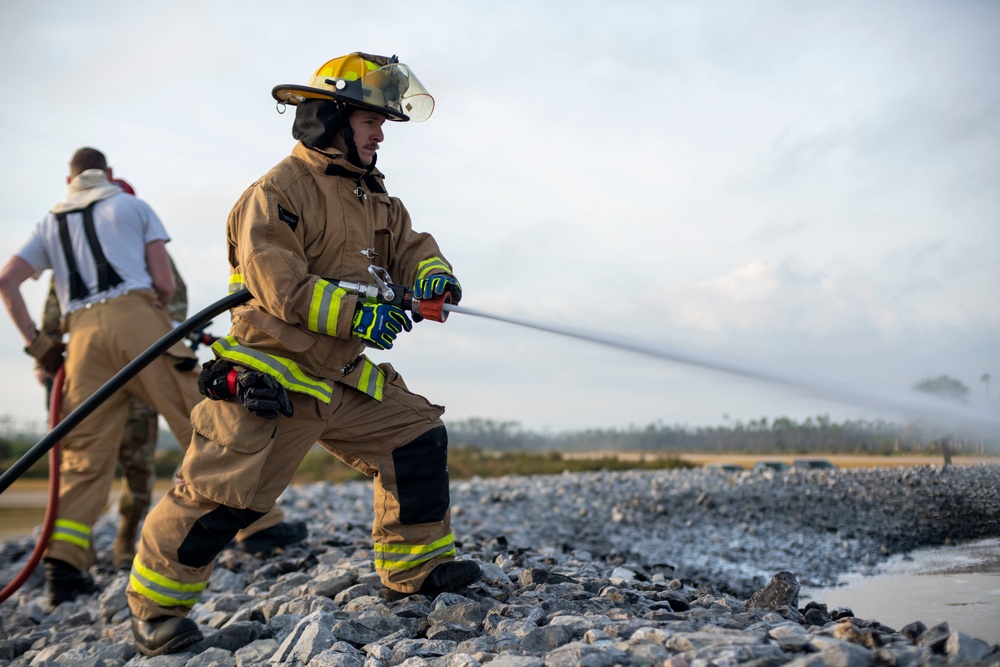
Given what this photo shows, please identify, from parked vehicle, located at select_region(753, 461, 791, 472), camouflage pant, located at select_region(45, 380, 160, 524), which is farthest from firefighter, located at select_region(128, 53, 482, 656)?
parked vehicle, located at select_region(753, 461, 791, 472)

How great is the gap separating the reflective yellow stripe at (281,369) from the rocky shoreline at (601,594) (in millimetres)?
875

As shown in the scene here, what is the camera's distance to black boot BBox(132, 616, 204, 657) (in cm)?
338

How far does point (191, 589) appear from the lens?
11.1 feet

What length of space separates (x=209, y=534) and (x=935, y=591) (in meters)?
2.98

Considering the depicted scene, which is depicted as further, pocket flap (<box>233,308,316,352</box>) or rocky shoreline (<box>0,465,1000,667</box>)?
pocket flap (<box>233,308,316,352</box>)

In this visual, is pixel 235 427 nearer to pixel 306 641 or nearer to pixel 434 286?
pixel 306 641

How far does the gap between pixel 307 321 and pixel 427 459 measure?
0.83 m

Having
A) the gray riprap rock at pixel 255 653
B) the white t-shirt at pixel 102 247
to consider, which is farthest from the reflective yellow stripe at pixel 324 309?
the white t-shirt at pixel 102 247

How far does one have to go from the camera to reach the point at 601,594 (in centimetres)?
351

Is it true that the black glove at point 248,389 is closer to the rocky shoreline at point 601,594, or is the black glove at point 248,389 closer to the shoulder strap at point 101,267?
the rocky shoreline at point 601,594

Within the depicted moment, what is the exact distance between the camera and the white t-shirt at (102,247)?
16.9 ft

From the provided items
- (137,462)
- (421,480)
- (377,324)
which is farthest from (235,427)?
(137,462)

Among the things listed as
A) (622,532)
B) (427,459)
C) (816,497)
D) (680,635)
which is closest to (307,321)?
(427,459)

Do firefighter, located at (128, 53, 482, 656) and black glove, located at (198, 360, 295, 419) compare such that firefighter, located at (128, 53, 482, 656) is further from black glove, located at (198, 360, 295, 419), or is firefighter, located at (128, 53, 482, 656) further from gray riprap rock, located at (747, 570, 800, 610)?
gray riprap rock, located at (747, 570, 800, 610)
